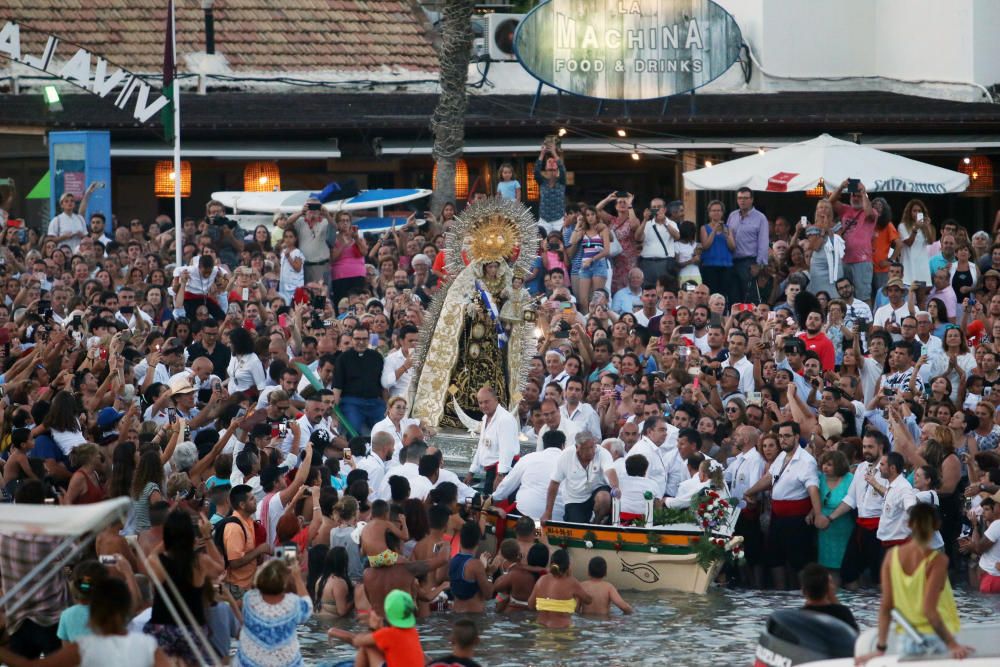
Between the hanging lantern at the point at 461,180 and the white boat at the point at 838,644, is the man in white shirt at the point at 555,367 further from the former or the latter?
the hanging lantern at the point at 461,180

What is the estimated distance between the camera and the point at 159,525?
1305 cm

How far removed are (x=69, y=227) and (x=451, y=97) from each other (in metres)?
5.79

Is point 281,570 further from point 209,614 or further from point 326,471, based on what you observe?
point 326,471

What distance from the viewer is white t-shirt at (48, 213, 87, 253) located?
24.4 metres

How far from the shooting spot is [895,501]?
16.3m

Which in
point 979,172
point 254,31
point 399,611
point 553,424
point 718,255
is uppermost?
point 254,31

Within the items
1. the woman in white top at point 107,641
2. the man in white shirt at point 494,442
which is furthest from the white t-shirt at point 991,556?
the woman in white top at point 107,641

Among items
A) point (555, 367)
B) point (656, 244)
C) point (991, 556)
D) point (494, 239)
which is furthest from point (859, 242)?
point (991, 556)

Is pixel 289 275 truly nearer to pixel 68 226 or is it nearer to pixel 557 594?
pixel 68 226

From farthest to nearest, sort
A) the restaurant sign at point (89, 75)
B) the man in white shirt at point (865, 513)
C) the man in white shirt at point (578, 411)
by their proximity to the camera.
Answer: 1. the restaurant sign at point (89, 75)
2. the man in white shirt at point (578, 411)
3. the man in white shirt at point (865, 513)

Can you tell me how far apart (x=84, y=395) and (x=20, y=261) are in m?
6.21

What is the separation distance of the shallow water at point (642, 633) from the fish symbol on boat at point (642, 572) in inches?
5.5

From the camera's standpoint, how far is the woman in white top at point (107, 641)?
9.99m

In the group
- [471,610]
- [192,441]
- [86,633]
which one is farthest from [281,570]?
[192,441]
